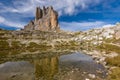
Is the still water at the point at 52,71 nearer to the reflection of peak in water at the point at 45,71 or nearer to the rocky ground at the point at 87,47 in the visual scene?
the reflection of peak in water at the point at 45,71

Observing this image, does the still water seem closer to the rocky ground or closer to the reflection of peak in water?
the reflection of peak in water

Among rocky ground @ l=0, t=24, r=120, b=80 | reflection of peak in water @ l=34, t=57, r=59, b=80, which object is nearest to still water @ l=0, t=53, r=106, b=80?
reflection of peak in water @ l=34, t=57, r=59, b=80

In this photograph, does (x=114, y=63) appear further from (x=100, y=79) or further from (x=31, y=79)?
(x=31, y=79)

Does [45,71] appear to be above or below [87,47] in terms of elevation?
below

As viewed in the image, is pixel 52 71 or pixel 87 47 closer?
pixel 52 71

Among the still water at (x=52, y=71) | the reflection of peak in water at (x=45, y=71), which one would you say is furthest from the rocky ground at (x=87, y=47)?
the reflection of peak in water at (x=45, y=71)

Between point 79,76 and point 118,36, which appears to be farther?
point 118,36

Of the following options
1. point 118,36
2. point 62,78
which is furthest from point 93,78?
point 118,36

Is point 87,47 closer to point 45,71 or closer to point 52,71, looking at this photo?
point 52,71

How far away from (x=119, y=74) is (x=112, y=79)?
→ 2288 mm

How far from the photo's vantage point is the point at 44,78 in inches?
1168

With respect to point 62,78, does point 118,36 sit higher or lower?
higher

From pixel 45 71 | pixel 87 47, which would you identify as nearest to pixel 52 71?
pixel 45 71

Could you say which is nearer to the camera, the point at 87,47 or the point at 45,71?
the point at 45,71
